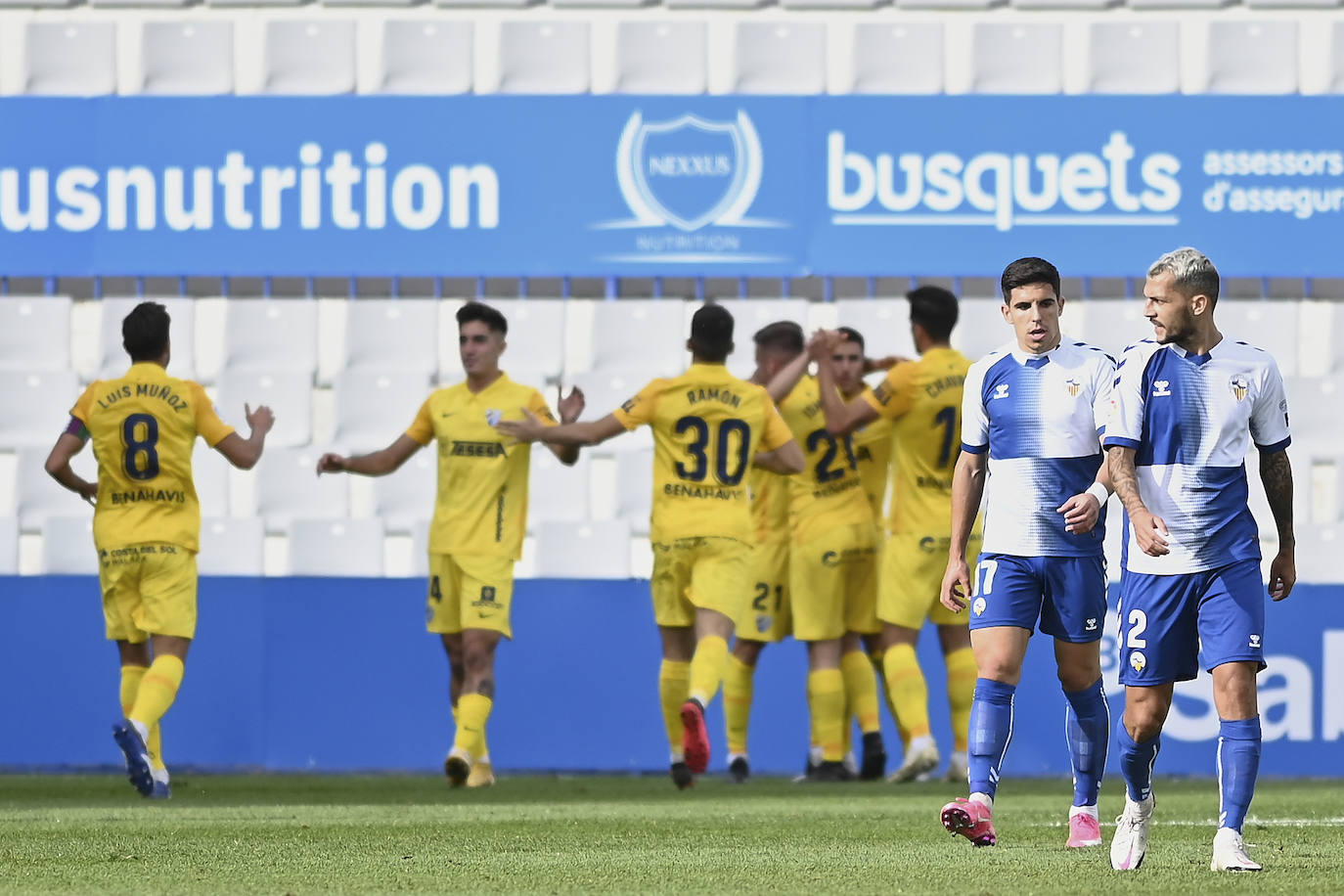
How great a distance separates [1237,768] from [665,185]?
27.3 feet

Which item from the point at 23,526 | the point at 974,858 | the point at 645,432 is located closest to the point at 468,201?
the point at 645,432

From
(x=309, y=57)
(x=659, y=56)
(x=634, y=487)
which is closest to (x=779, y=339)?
(x=634, y=487)

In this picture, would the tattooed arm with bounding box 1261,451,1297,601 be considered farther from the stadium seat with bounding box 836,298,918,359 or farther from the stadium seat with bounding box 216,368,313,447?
the stadium seat with bounding box 216,368,313,447

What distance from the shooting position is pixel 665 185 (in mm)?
12930

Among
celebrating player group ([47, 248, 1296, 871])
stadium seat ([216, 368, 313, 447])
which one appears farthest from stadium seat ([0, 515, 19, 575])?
celebrating player group ([47, 248, 1296, 871])

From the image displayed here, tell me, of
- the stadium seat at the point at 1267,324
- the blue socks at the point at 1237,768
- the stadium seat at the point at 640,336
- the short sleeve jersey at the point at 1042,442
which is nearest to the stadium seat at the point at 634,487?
the stadium seat at the point at 640,336

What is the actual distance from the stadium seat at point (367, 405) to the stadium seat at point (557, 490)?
90 centimetres

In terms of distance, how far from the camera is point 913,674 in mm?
9539

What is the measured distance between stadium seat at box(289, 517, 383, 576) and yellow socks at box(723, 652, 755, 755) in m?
2.78

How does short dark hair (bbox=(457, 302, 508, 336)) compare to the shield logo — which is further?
the shield logo

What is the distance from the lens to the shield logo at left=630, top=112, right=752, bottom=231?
1293 centimetres

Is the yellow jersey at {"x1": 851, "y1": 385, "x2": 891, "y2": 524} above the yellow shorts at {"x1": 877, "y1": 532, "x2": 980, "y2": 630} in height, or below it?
above

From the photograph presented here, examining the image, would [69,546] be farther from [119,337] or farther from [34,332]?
[34,332]

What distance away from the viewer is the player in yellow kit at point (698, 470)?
9102 mm
